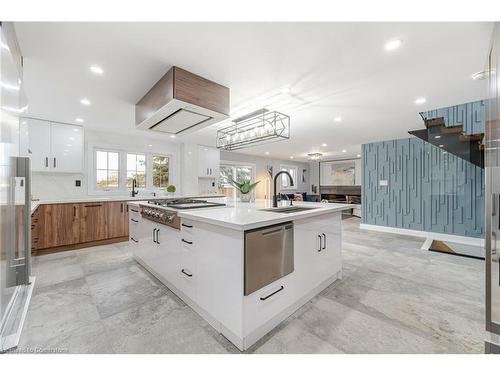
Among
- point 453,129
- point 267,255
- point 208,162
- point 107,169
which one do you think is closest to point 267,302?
point 267,255

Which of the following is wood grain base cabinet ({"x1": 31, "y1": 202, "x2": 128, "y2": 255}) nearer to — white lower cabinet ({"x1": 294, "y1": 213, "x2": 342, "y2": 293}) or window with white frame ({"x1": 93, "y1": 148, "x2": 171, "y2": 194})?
window with white frame ({"x1": 93, "y1": 148, "x2": 171, "y2": 194})

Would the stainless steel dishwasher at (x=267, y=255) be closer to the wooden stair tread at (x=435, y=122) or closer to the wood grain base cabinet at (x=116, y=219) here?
the wooden stair tread at (x=435, y=122)

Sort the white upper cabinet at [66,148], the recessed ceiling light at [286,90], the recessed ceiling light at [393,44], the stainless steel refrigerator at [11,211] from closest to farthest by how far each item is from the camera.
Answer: the stainless steel refrigerator at [11,211]
the recessed ceiling light at [393,44]
the recessed ceiling light at [286,90]
the white upper cabinet at [66,148]

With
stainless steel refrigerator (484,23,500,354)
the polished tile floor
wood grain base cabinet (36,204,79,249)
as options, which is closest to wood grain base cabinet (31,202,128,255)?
wood grain base cabinet (36,204,79,249)

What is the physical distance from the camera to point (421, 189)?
15.7 feet

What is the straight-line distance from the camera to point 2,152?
3.45ft

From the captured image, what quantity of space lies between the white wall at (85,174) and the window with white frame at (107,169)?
0.15m

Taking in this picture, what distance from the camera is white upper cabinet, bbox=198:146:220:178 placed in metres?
5.72

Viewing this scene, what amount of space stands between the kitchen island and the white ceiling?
4.51 ft

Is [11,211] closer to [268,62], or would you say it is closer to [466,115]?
[268,62]

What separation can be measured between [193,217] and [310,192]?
Result: 982 cm

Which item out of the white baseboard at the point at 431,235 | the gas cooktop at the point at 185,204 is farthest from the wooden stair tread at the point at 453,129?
the gas cooktop at the point at 185,204

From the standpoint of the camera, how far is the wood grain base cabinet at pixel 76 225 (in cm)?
334
